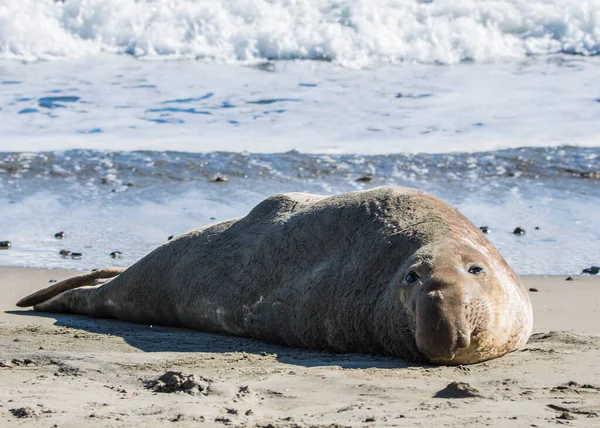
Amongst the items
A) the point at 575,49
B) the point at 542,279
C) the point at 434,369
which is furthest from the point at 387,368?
the point at 575,49

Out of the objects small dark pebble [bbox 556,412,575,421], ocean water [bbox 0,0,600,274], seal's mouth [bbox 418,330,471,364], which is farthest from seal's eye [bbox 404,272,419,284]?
ocean water [bbox 0,0,600,274]

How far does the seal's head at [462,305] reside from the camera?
186 inches

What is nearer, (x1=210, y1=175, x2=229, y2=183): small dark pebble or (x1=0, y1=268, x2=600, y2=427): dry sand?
(x1=0, y1=268, x2=600, y2=427): dry sand

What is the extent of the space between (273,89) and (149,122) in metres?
2.75

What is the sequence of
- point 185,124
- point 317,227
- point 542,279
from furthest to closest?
1. point 185,124
2. point 542,279
3. point 317,227

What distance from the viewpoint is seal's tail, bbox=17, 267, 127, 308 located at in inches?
280

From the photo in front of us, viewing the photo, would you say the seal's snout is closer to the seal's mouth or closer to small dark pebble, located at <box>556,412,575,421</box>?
the seal's mouth

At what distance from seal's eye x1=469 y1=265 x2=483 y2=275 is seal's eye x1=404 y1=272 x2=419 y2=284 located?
25 centimetres

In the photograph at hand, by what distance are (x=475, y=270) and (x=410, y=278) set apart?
0.29m

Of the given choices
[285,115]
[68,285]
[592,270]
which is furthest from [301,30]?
[68,285]

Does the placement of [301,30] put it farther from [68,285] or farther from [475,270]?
[475,270]

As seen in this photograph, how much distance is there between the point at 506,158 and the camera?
1215 cm

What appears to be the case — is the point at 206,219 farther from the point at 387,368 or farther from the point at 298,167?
the point at 387,368

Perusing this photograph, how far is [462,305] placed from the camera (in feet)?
15.6
